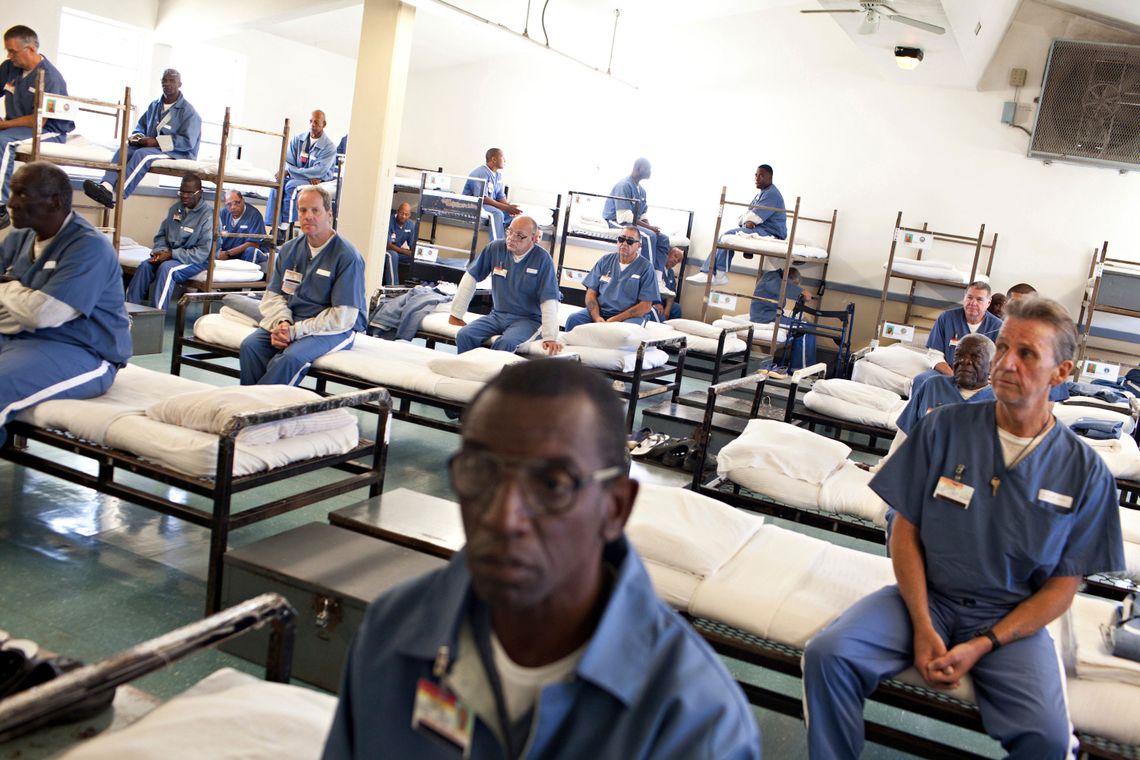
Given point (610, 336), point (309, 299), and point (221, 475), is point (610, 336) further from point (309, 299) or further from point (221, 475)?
point (221, 475)

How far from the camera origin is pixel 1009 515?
2.56 m

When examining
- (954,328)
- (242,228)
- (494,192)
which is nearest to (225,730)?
(954,328)

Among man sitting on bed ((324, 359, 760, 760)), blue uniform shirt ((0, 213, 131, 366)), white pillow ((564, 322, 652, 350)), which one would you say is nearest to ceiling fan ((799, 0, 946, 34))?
white pillow ((564, 322, 652, 350))

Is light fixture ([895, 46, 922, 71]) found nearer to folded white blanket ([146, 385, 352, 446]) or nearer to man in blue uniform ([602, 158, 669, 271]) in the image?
man in blue uniform ([602, 158, 669, 271])

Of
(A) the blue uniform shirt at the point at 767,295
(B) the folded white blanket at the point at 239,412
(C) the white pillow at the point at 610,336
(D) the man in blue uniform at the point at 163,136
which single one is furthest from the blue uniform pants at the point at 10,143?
(A) the blue uniform shirt at the point at 767,295

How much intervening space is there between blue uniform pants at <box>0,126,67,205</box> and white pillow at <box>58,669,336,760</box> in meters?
6.44

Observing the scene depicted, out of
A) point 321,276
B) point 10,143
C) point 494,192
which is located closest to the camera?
point 321,276

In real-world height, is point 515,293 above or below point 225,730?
above

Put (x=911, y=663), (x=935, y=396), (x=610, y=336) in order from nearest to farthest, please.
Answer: (x=911, y=663) < (x=935, y=396) < (x=610, y=336)

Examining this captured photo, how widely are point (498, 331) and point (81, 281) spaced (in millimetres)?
3325

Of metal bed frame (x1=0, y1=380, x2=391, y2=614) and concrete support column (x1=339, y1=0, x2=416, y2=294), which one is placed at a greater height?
concrete support column (x1=339, y1=0, x2=416, y2=294)

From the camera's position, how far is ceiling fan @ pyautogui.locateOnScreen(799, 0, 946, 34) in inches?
290

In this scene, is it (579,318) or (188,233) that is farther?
(188,233)

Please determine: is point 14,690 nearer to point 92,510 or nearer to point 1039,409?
point 92,510
